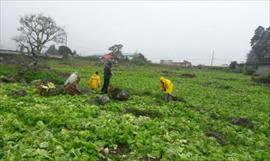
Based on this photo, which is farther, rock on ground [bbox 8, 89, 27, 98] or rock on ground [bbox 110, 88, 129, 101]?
rock on ground [bbox 110, 88, 129, 101]

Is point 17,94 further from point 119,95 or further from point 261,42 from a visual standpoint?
point 261,42

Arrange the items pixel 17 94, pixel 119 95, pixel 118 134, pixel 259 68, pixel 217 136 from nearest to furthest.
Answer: pixel 118 134 → pixel 217 136 → pixel 17 94 → pixel 119 95 → pixel 259 68

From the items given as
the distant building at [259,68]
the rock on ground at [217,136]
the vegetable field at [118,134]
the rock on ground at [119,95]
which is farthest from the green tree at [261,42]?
the rock on ground at [217,136]

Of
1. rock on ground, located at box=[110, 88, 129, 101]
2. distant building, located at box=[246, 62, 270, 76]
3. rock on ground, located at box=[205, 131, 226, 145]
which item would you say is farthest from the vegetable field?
distant building, located at box=[246, 62, 270, 76]

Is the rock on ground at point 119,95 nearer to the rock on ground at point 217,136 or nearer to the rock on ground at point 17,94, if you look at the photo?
the rock on ground at point 17,94

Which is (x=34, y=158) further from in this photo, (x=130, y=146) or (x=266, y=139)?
(x=266, y=139)

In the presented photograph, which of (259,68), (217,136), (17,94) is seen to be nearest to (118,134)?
(217,136)

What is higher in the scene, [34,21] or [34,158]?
[34,21]

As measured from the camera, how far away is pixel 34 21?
6600cm

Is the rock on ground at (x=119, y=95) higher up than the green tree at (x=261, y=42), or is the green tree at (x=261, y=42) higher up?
the green tree at (x=261, y=42)

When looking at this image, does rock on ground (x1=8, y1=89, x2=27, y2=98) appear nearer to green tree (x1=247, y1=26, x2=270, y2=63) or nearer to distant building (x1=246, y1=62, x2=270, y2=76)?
distant building (x1=246, y1=62, x2=270, y2=76)

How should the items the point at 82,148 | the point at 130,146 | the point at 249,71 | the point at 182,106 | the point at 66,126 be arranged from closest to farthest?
the point at 82,148
the point at 130,146
the point at 66,126
the point at 182,106
the point at 249,71

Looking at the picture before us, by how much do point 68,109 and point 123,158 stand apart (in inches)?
182

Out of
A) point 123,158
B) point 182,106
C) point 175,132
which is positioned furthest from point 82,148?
point 182,106
